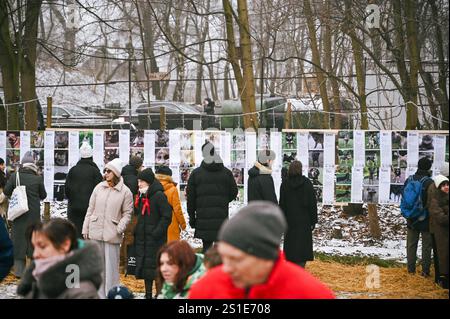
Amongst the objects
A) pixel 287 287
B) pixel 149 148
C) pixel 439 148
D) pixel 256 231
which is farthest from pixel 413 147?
pixel 256 231

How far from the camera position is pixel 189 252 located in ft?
20.9

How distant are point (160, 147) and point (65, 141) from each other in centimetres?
156

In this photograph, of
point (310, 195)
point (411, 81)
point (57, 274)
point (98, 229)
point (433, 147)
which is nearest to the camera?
point (57, 274)

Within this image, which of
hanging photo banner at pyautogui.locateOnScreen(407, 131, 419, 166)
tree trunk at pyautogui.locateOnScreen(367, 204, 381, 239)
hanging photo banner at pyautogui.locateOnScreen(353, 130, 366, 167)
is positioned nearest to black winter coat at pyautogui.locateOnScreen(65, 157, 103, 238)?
hanging photo banner at pyautogui.locateOnScreen(353, 130, 366, 167)

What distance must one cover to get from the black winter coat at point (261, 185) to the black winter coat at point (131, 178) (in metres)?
1.57

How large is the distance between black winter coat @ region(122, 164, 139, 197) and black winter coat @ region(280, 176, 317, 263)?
6.63ft

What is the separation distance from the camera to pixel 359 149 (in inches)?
539

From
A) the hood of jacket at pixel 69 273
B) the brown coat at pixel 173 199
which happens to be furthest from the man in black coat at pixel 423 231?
the hood of jacket at pixel 69 273

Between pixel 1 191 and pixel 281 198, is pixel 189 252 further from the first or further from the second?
pixel 1 191

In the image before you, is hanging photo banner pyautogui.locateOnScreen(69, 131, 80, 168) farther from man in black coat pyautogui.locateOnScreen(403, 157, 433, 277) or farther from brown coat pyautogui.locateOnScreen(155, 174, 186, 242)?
man in black coat pyautogui.locateOnScreen(403, 157, 433, 277)

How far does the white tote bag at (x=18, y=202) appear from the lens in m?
11.8

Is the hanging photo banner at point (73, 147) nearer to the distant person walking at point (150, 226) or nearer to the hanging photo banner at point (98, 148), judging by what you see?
the hanging photo banner at point (98, 148)

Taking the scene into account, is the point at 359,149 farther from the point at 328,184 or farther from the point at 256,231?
the point at 256,231
